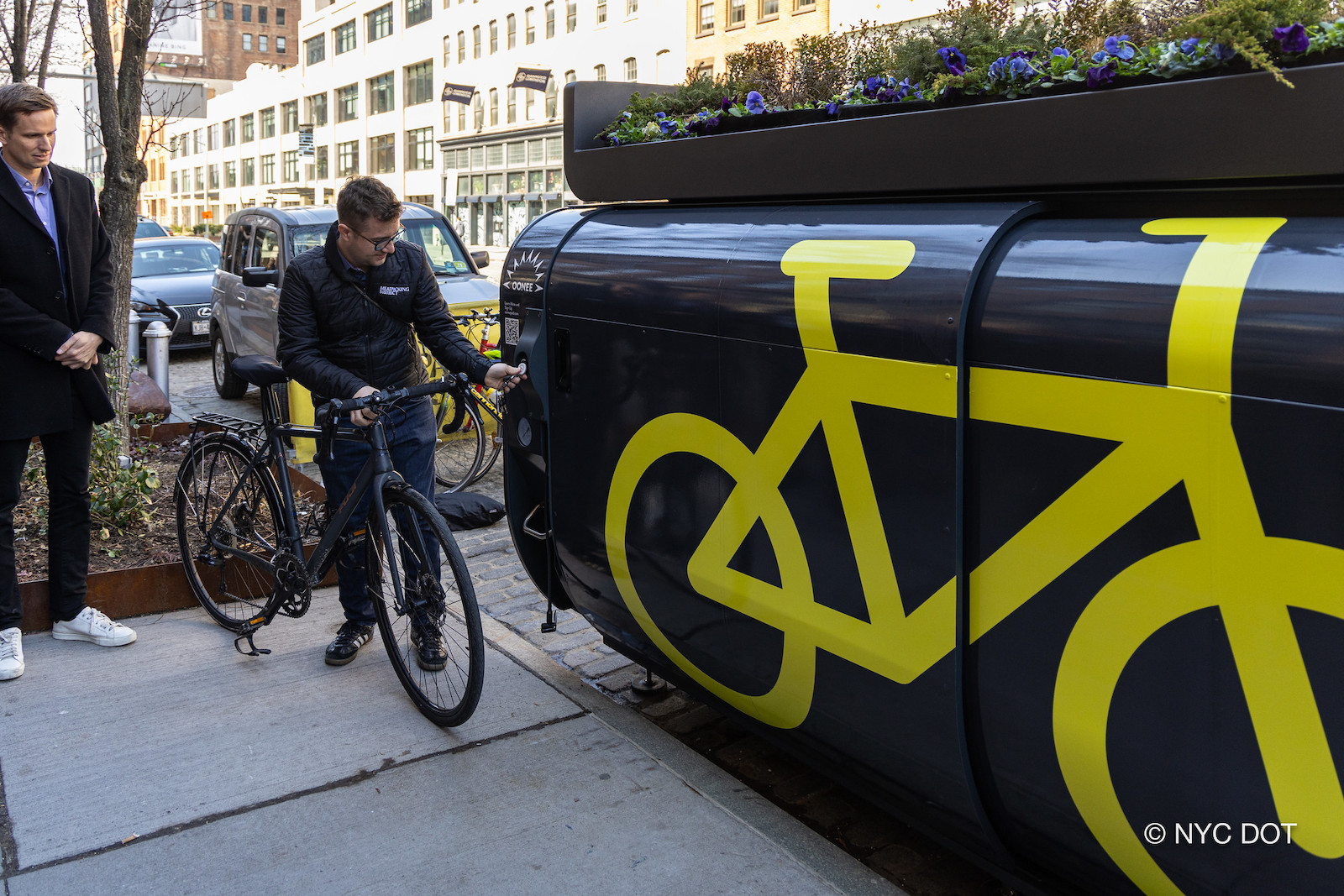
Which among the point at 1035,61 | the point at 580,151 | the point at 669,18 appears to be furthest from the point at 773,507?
the point at 669,18

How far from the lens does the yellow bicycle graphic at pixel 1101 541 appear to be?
5.85 ft

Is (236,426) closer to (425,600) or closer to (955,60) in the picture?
(425,600)

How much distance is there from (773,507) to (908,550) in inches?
19.1

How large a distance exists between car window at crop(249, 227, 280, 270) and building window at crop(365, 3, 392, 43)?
5869 centimetres

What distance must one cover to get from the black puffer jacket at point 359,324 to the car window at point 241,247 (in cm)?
753

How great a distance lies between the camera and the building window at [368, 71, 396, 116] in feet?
A: 211

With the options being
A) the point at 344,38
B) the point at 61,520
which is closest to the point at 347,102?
the point at 344,38

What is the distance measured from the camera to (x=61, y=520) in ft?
14.0

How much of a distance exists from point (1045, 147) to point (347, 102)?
7395 cm

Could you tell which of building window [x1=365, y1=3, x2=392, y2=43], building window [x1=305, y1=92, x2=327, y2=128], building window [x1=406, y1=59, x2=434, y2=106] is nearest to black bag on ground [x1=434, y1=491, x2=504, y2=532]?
building window [x1=406, y1=59, x2=434, y2=106]

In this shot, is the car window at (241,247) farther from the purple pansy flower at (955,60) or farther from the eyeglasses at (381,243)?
the purple pansy flower at (955,60)

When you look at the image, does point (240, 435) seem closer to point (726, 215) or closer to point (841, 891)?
point (726, 215)

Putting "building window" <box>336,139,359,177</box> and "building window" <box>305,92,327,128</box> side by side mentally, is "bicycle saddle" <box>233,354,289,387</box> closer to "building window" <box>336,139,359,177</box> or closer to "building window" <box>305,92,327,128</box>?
"building window" <box>336,139,359,177</box>

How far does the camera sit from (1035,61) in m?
2.38
